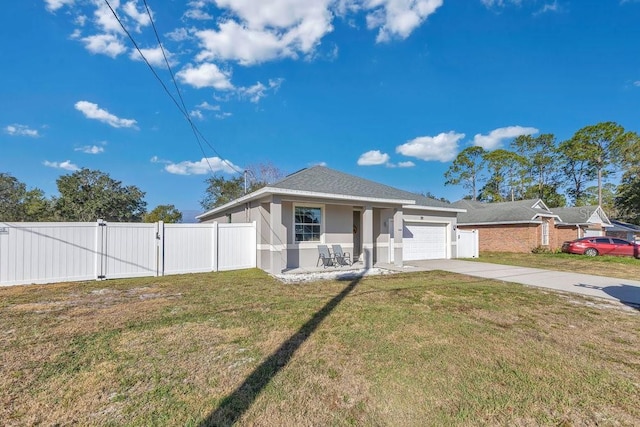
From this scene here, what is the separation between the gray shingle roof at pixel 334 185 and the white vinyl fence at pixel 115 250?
2.50 m

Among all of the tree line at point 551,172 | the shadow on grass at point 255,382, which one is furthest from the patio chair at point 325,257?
the tree line at point 551,172

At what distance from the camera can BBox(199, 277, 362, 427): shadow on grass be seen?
243cm

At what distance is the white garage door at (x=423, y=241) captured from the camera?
1456 centimetres

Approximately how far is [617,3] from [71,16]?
1856cm

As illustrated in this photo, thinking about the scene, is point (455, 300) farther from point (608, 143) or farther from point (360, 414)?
point (608, 143)

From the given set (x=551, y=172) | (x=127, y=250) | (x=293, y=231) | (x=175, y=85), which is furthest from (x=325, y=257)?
(x=551, y=172)

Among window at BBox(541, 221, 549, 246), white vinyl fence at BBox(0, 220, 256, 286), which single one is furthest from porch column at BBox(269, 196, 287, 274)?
window at BBox(541, 221, 549, 246)

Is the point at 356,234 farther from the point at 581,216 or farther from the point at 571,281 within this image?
the point at 581,216

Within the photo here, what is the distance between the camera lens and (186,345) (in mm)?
3930

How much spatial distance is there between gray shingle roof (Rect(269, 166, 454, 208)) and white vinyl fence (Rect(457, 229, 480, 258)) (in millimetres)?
3836

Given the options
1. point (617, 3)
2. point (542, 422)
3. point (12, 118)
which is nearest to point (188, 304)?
point (542, 422)

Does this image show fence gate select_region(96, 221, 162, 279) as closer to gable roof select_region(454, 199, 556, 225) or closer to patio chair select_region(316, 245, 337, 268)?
patio chair select_region(316, 245, 337, 268)

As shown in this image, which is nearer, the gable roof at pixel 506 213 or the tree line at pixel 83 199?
the gable roof at pixel 506 213

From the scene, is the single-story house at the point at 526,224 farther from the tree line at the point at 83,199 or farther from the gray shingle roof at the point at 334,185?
the tree line at the point at 83,199
